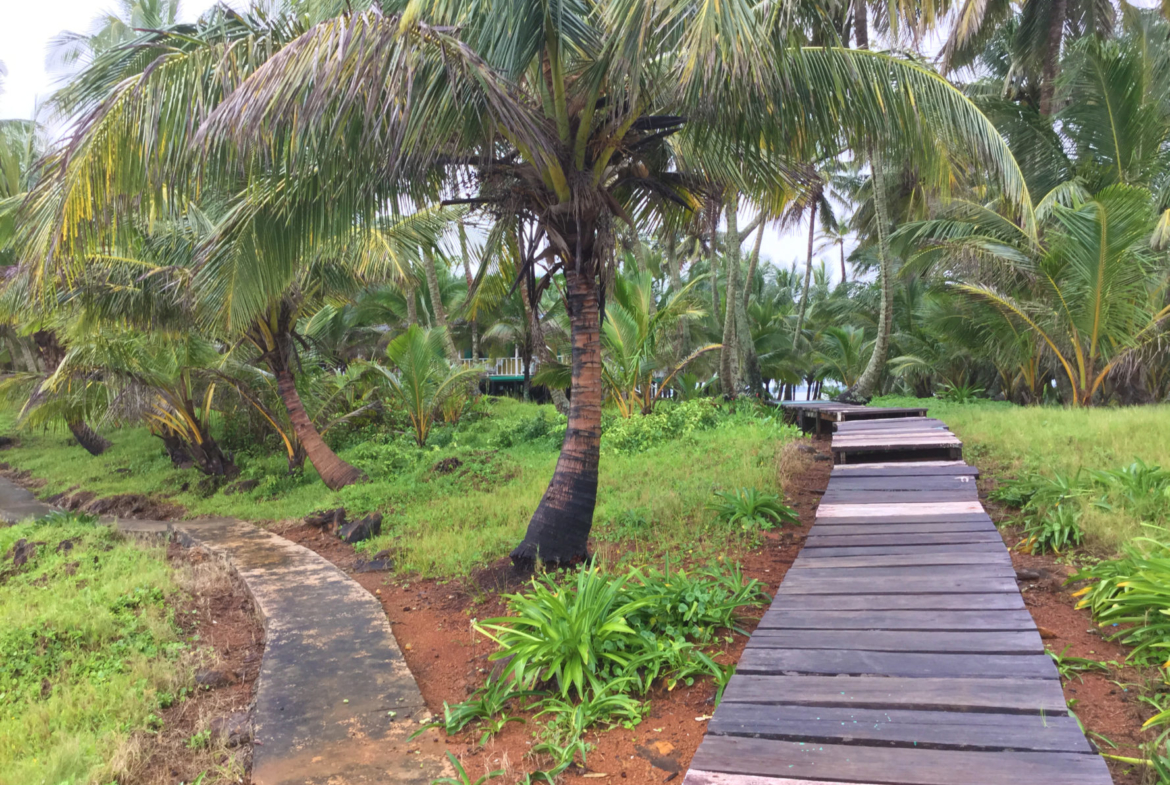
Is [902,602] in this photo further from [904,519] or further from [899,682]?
[904,519]

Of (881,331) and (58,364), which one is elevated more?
(881,331)

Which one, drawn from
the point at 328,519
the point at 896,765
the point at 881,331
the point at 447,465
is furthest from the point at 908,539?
the point at 881,331

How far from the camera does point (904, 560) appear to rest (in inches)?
142

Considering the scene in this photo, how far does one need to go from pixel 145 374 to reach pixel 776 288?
28.4 m

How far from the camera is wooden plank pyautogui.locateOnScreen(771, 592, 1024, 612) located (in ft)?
9.73

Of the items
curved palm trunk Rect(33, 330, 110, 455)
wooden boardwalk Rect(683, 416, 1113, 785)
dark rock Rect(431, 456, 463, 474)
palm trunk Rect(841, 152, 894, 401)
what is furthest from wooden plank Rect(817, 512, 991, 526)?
curved palm trunk Rect(33, 330, 110, 455)

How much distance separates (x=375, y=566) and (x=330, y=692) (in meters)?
2.92

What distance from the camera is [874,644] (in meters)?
2.70

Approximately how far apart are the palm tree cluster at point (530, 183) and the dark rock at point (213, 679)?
2.06 metres

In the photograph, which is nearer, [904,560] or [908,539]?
[904,560]

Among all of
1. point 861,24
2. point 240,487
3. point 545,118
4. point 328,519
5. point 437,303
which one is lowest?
point 240,487

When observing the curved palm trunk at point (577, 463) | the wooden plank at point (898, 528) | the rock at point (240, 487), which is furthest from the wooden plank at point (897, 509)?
the rock at point (240, 487)

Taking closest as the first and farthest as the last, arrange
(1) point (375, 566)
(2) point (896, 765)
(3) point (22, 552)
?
(2) point (896, 765) < (1) point (375, 566) < (3) point (22, 552)

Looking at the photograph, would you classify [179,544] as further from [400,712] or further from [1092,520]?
[1092,520]
